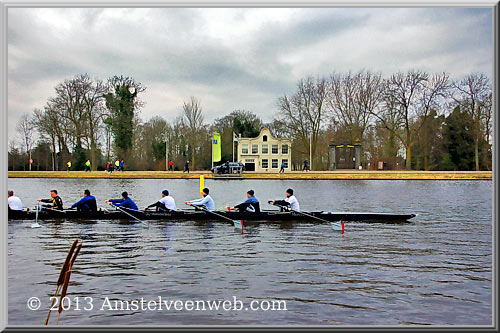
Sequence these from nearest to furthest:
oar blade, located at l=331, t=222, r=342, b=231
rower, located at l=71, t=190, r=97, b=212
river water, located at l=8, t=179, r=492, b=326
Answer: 1. river water, located at l=8, t=179, r=492, b=326
2. oar blade, located at l=331, t=222, r=342, b=231
3. rower, located at l=71, t=190, r=97, b=212

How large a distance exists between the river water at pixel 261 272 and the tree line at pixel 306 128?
1613 inches

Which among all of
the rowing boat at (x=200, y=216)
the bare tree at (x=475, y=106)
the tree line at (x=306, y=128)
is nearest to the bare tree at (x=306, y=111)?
the tree line at (x=306, y=128)

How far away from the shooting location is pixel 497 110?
15.2 feet

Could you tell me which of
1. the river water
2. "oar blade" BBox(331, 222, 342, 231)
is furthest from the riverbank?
"oar blade" BBox(331, 222, 342, 231)

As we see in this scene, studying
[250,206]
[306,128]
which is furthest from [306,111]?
[250,206]

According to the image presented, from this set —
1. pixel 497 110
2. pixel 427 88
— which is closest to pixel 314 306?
pixel 497 110

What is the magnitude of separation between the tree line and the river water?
4096cm

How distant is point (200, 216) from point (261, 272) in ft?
25.1

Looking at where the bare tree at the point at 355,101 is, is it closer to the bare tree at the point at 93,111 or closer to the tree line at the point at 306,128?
the tree line at the point at 306,128

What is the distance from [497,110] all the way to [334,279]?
18.3 ft

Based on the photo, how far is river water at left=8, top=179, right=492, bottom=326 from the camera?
7.30 metres

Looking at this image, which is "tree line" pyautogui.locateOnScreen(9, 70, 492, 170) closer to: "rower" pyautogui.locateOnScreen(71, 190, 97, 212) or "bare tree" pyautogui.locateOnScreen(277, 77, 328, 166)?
"bare tree" pyautogui.locateOnScreen(277, 77, 328, 166)

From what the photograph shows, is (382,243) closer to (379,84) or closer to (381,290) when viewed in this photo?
(381,290)

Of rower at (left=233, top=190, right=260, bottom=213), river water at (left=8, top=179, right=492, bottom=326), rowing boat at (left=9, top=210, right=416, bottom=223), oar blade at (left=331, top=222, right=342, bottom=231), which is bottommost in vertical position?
river water at (left=8, top=179, right=492, bottom=326)
